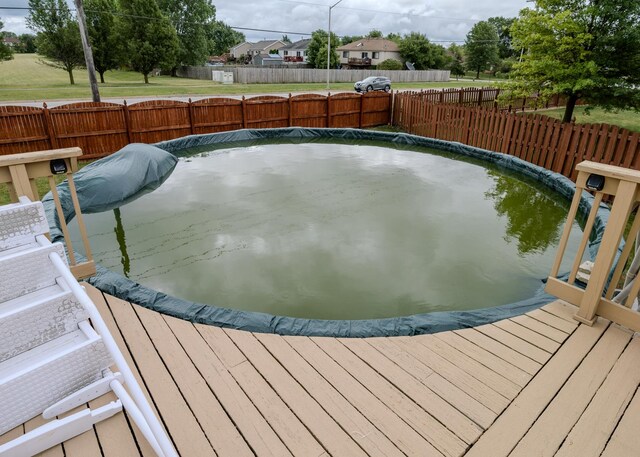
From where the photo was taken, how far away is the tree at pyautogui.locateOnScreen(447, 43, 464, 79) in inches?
2052

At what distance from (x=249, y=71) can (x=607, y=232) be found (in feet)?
113

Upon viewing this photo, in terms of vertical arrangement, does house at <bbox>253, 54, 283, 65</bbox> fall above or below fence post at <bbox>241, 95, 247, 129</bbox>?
above

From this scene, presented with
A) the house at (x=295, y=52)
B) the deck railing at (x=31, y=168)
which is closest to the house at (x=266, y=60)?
the house at (x=295, y=52)

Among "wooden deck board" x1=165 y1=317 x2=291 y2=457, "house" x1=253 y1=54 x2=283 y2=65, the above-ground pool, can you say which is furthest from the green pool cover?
"house" x1=253 y1=54 x2=283 y2=65

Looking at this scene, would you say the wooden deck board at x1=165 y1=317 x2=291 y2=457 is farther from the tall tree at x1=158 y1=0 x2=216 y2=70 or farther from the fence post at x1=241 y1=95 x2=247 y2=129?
the tall tree at x1=158 y1=0 x2=216 y2=70

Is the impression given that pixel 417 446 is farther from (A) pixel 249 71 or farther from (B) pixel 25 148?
(A) pixel 249 71

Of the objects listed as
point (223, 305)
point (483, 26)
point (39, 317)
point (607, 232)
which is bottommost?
point (223, 305)

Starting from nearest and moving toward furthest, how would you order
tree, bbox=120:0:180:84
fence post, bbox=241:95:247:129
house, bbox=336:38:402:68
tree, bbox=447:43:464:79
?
fence post, bbox=241:95:247:129 < tree, bbox=120:0:180:84 < tree, bbox=447:43:464:79 < house, bbox=336:38:402:68

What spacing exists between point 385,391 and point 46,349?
2.00 metres

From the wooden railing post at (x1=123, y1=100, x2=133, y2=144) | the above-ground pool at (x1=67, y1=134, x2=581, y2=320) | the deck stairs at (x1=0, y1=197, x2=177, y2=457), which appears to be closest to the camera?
the deck stairs at (x1=0, y1=197, x2=177, y2=457)

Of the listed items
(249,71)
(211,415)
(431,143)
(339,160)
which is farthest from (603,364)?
(249,71)

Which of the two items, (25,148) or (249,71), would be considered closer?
(25,148)

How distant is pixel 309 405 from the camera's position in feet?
7.50

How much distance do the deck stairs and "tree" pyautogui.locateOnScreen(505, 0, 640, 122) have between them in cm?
1138
